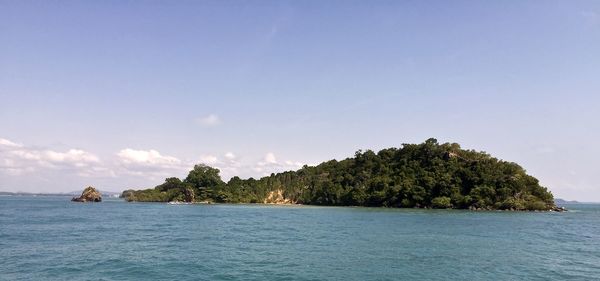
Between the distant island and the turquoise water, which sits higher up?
the distant island

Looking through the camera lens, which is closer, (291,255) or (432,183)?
(291,255)

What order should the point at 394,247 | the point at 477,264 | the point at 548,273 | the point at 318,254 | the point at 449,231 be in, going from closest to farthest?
the point at 548,273
the point at 477,264
the point at 318,254
the point at 394,247
the point at 449,231

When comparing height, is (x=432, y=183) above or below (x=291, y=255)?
above

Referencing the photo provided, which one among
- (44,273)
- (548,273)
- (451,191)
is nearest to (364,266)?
(548,273)

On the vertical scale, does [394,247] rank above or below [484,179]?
below

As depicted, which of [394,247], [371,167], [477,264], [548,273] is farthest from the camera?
[371,167]

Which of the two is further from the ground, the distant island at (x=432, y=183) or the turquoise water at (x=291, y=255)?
the distant island at (x=432, y=183)

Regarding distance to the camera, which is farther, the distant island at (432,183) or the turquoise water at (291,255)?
the distant island at (432,183)

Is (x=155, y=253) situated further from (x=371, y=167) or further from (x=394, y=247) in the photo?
(x=371, y=167)

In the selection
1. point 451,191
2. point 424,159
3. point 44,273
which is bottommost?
point 44,273

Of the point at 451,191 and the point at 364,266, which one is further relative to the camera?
the point at 451,191

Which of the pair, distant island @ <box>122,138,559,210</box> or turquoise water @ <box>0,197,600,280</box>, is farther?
distant island @ <box>122,138,559,210</box>

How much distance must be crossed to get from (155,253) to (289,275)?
16.0 metres

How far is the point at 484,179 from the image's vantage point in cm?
14762
